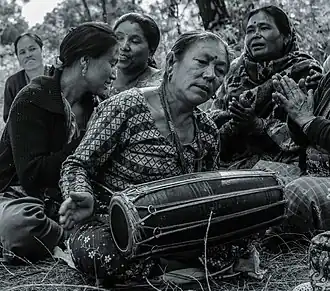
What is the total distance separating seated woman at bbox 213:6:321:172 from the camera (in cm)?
422

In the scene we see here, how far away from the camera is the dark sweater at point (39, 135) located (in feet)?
11.3

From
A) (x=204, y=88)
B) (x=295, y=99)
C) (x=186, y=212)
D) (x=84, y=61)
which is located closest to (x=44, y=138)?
(x=84, y=61)

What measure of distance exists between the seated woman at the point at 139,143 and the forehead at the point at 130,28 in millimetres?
1819

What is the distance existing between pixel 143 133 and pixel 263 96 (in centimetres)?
157

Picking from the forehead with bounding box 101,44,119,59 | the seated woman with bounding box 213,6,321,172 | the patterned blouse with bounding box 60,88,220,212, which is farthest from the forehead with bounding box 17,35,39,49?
the patterned blouse with bounding box 60,88,220,212

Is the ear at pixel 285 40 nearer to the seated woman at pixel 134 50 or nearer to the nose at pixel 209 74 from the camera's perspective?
the seated woman at pixel 134 50

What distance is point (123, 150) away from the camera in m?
3.01

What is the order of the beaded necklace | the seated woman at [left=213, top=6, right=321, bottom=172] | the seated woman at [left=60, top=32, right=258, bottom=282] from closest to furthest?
the seated woman at [left=60, top=32, right=258, bottom=282]
the beaded necklace
the seated woman at [left=213, top=6, right=321, bottom=172]

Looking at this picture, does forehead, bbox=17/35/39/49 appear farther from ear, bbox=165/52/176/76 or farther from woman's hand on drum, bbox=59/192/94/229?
woman's hand on drum, bbox=59/192/94/229

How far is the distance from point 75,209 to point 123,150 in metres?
0.44

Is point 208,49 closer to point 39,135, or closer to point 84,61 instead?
point 84,61

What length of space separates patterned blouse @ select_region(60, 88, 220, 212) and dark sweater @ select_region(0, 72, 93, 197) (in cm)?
50

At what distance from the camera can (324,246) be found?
2174 mm

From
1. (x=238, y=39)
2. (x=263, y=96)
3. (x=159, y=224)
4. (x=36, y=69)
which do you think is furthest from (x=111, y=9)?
(x=159, y=224)
